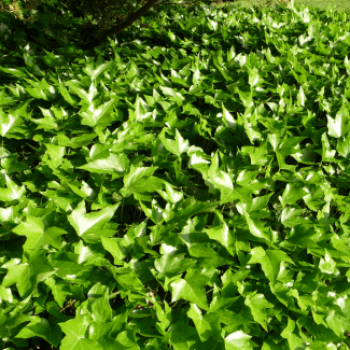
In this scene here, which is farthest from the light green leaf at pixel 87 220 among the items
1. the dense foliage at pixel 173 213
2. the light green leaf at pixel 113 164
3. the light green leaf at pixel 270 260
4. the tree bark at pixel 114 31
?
the tree bark at pixel 114 31

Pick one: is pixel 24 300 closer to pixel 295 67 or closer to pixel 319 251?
pixel 319 251

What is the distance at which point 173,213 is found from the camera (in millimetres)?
1654

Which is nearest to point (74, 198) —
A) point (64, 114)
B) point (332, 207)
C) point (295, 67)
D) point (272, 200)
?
point (64, 114)

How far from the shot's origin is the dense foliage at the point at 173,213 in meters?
1.35

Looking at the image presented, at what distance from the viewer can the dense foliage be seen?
135 cm

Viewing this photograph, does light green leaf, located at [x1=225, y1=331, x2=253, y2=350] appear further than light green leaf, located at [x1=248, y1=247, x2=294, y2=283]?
No

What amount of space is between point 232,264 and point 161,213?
42 centimetres

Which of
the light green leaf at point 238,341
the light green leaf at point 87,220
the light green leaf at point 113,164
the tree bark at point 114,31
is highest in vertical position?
the tree bark at point 114,31

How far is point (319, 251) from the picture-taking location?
1.62 meters

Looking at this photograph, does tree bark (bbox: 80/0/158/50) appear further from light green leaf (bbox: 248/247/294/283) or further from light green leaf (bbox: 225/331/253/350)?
light green leaf (bbox: 225/331/253/350)

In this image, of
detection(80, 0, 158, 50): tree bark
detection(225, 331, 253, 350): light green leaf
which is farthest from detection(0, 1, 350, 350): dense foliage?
detection(80, 0, 158, 50): tree bark

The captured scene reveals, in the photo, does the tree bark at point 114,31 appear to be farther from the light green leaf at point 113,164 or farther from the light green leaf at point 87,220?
the light green leaf at point 87,220

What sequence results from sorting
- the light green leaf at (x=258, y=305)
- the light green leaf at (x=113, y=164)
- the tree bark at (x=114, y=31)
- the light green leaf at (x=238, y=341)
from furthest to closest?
1. the tree bark at (x=114, y=31)
2. the light green leaf at (x=113, y=164)
3. the light green leaf at (x=258, y=305)
4. the light green leaf at (x=238, y=341)

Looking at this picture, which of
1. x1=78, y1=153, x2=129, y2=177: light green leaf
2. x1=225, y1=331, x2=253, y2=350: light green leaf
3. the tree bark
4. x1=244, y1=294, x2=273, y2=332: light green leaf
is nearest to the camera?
x1=225, y1=331, x2=253, y2=350: light green leaf
